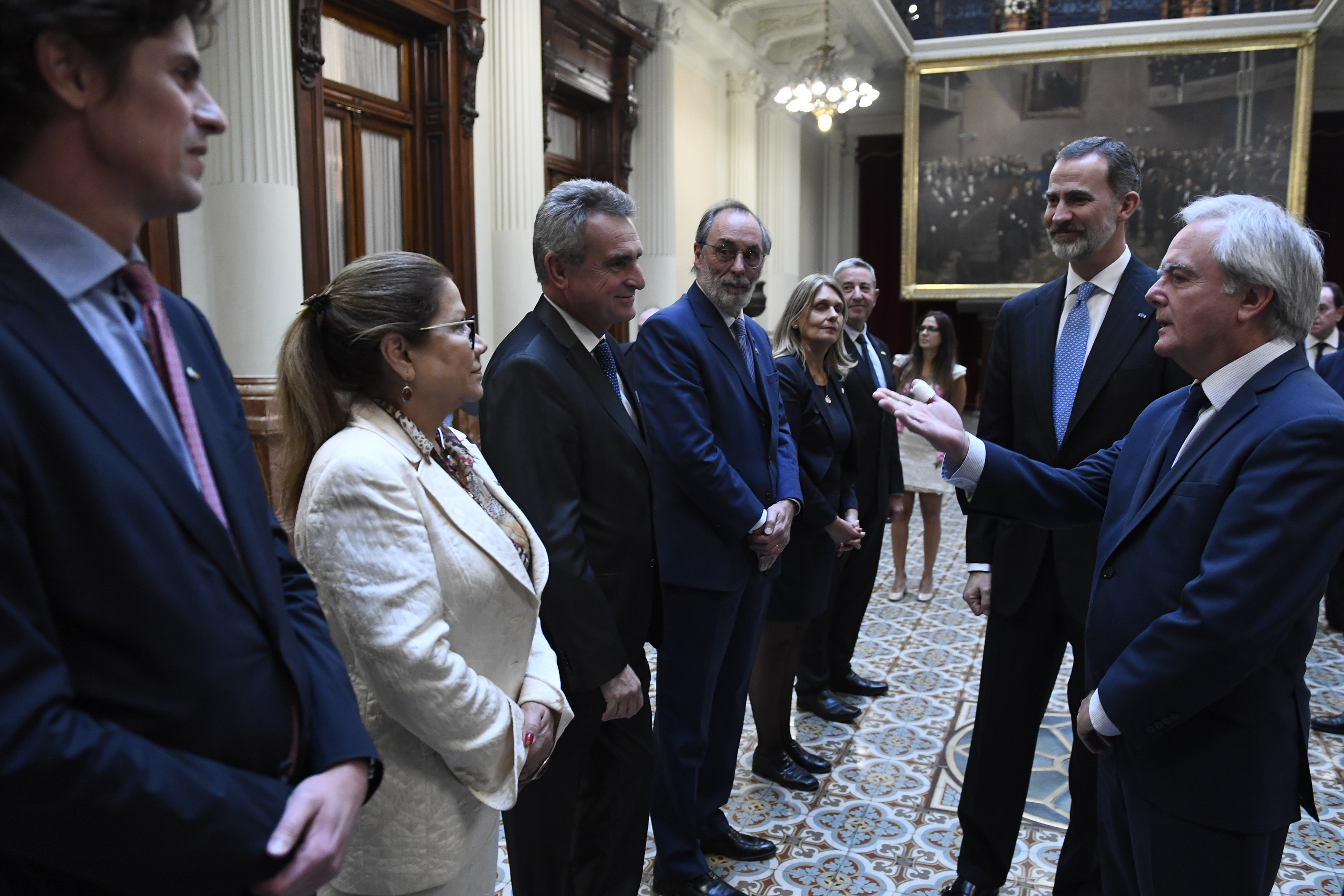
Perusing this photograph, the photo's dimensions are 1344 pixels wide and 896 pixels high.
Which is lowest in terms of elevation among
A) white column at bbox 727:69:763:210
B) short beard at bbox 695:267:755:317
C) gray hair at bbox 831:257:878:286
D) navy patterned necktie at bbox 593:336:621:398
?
navy patterned necktie at bbox 593:336:621:398

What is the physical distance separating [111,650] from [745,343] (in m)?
2.30

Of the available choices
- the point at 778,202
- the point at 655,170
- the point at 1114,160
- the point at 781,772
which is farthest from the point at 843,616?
the point at 778,202

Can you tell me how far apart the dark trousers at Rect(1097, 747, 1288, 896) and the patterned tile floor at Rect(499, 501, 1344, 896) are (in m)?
1.09

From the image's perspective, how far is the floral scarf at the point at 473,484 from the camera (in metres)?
1.75

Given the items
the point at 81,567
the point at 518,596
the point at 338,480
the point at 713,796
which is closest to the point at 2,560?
the point at 81,567

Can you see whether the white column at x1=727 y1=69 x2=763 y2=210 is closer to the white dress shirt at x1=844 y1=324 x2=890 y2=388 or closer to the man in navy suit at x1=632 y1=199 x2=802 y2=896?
the white dress shirt at x1=844 y1=324 x2=890 y2=388

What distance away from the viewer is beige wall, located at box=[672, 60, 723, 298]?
384 inches

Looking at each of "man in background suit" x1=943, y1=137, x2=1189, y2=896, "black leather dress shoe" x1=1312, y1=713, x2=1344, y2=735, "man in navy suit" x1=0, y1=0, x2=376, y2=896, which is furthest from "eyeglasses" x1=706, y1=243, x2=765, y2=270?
"black leather dress shoe" x1=1312, y1=713, x2=1344, y2=735

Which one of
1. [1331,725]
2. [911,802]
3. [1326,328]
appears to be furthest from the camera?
[1326,328]

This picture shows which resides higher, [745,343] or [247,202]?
[247,202]

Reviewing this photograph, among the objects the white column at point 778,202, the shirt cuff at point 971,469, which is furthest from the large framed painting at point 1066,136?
the shirt cuff at point 971,469

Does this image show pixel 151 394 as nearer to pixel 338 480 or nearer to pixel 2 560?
pixel 2 560

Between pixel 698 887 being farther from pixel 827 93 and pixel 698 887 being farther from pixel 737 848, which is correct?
pixel 827 93

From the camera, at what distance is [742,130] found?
37.3 feet
